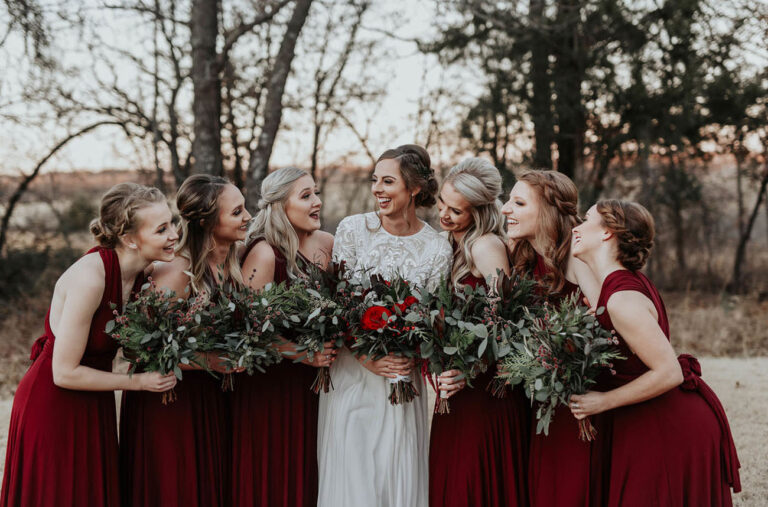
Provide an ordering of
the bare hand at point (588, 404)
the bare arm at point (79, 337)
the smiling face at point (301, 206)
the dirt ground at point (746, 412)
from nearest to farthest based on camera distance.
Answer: the bare hand at point (588, 404) → the bare arm at point (79, 337) → the smiling face at point (301, 206) → the dirt ground at point (746, 412)

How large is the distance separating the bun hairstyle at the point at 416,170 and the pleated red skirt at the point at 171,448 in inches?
76.7

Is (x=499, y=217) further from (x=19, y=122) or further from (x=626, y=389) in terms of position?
(x=19, y=122)

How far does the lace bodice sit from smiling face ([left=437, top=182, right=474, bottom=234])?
144 millimetres

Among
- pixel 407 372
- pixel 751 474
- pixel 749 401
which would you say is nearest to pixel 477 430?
pixel 407 372

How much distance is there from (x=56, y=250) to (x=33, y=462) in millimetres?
11311

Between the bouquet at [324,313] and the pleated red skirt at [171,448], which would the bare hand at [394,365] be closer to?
the bouquet at [324,313]

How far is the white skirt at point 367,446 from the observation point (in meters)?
4.33

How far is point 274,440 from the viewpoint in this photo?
4.50 metres

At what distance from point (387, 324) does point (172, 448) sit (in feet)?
5.12

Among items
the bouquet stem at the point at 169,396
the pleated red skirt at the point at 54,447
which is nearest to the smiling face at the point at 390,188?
the bouquet stem at the point at 169,396

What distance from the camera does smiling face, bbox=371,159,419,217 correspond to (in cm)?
483

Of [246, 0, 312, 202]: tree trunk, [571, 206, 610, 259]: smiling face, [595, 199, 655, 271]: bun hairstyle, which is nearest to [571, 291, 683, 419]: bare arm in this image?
[595, 199, 655, 271]: bun hairstyle

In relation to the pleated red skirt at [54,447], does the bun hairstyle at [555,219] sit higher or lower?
higher

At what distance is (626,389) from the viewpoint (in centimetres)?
368
